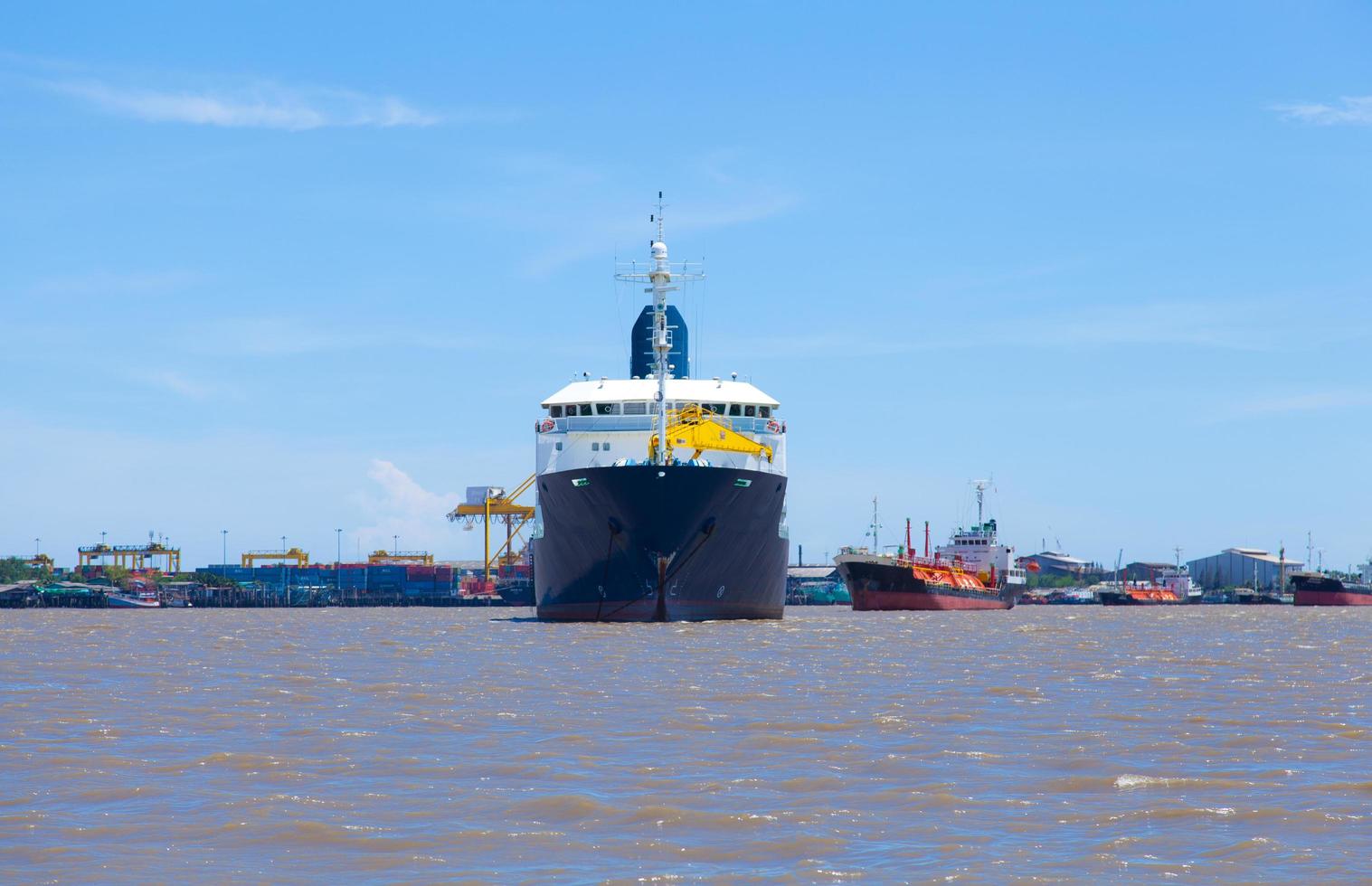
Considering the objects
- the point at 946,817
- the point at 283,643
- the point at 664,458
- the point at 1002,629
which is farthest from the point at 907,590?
the point at 946,817

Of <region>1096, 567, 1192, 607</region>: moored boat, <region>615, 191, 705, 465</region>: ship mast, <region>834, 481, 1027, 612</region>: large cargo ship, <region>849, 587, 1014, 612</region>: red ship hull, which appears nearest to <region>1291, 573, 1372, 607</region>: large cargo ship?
<region>1096, 567, 1192, 607</region>: moored boat

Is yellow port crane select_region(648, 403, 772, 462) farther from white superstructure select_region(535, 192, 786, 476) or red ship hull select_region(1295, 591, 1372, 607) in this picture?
red ship hull select_region(1295, 591, 1372, 607)

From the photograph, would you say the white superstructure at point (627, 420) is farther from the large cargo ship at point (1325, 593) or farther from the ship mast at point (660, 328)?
the large cargo ship at point (1325, 593)

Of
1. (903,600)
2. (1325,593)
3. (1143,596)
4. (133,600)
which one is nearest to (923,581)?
(903,600)

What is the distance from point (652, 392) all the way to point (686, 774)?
136ft

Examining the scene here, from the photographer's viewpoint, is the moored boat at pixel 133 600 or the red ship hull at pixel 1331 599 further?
the moored boat at pixel 133 600

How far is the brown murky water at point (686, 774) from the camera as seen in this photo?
1094 cm

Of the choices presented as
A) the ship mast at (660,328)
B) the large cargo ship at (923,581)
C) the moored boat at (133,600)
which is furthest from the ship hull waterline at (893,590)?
the moored boat at (133,600)

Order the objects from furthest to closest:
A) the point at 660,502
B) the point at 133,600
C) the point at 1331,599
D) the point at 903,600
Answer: the point at 133,600
the point at 1331,599
the point at 903,600
the point at 660,502

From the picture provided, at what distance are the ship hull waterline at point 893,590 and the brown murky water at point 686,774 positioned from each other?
224ft

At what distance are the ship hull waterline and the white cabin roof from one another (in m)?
41.0

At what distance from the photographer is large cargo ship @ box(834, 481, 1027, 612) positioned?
96.3 m

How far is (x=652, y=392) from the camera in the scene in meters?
55.7

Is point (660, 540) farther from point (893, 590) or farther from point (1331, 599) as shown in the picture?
point (1331, 599)
